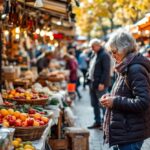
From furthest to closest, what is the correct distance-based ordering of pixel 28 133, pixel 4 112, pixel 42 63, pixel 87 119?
pixel 42 63 → pixel 87 119 → pixel 4 112 → pixel 28 133

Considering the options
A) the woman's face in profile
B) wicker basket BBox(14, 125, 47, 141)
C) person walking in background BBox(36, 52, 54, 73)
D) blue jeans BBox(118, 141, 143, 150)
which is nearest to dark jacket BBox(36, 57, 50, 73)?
person walking in background BBox(36, 52, 54, 73)

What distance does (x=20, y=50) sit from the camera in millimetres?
21297

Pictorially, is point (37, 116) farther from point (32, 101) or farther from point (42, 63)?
point (42, 63)

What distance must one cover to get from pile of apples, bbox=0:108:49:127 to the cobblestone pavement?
9.69 feet

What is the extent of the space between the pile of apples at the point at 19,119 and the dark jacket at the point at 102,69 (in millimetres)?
4589

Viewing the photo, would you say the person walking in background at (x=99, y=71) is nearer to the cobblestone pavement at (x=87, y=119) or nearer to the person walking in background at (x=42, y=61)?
the cobblestone pavement at (x=87, y=119)

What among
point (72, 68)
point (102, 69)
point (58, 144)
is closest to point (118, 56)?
point (58, 144)

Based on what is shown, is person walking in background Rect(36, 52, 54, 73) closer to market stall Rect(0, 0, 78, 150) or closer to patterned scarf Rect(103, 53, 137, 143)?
market stall Rect(0, 0, 78, 150)

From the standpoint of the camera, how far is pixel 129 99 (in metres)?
5.20

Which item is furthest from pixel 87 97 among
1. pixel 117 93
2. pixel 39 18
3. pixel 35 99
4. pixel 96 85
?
pixel 117 93

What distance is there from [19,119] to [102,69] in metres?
5.35

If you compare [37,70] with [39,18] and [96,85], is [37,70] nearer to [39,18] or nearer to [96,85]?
[39,18]

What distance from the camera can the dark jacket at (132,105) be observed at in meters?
5.11

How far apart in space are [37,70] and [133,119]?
14754 mm
